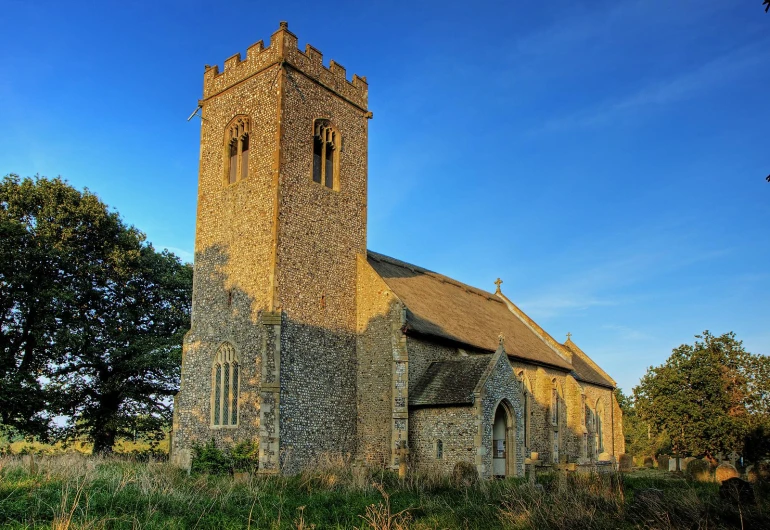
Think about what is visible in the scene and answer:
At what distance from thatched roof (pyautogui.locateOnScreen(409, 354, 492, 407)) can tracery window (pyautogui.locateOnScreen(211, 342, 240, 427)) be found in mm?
5988

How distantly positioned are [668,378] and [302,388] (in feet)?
80.2

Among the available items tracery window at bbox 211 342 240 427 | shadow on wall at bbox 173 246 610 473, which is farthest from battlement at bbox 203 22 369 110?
tracery window at bbox 211 342 240 427

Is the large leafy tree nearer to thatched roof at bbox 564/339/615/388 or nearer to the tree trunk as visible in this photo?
the tree trunk

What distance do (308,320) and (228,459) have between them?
5.19 m

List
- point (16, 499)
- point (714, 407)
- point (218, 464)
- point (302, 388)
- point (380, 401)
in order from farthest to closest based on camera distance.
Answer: point (714, 407)
point (380, 401)
point (302, 388)
point (218, 464)
point (16, 499)

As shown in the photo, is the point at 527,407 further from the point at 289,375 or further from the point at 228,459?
the point at 228,459

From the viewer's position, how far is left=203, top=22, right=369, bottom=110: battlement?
78.8ft

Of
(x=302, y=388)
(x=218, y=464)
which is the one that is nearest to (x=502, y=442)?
(x=302, y=388)

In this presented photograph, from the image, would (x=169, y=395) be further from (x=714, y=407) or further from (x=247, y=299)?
(x=714, y=407)

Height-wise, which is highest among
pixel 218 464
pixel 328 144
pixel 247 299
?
pixel 328 144

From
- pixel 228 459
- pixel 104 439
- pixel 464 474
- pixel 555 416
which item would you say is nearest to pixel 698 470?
pixel 555 416

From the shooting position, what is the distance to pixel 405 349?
22.8m

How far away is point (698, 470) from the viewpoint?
2711cm

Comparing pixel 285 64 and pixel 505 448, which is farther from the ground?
pixel 285 64
